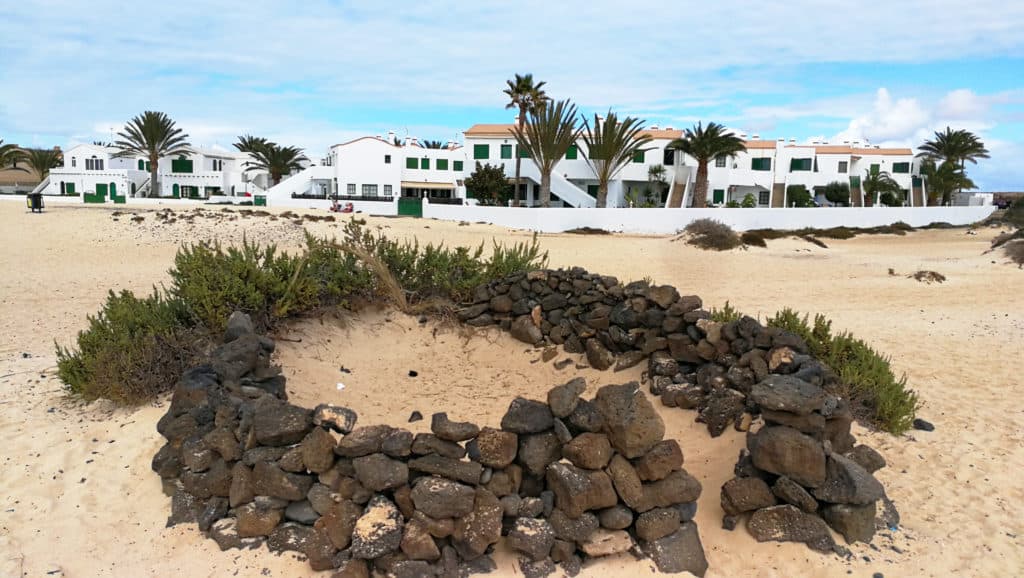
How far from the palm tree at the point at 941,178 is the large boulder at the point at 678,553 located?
67256mm

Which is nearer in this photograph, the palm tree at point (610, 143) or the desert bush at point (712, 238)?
the desert bush at point (712, 238)

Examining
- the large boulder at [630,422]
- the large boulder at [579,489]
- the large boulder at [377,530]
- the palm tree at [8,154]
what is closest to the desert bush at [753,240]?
the large boulder at [630,422]

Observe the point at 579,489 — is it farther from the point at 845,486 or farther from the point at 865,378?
the point at 865,378

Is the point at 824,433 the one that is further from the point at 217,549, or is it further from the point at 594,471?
the point at 217,549

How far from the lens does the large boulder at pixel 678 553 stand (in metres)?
4.50

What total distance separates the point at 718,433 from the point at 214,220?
28239mm

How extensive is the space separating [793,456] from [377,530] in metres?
2.97

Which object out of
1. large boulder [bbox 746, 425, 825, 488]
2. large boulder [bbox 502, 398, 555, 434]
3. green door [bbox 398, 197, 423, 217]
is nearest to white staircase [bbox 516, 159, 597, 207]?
green door [bbox 398, 197, 423, 217]

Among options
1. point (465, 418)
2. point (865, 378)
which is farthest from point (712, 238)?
point (465, 418)

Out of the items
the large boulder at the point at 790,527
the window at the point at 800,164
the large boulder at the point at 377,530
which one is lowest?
the large boulder at the point at 790,527

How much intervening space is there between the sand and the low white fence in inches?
798

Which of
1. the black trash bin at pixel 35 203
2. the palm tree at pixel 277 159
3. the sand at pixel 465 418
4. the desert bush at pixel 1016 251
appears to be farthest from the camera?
the palm tree at pixel 277 159

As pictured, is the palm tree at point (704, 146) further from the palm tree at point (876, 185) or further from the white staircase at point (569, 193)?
the palm tree at point (876, 185)

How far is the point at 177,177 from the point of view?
62469 millimetres
